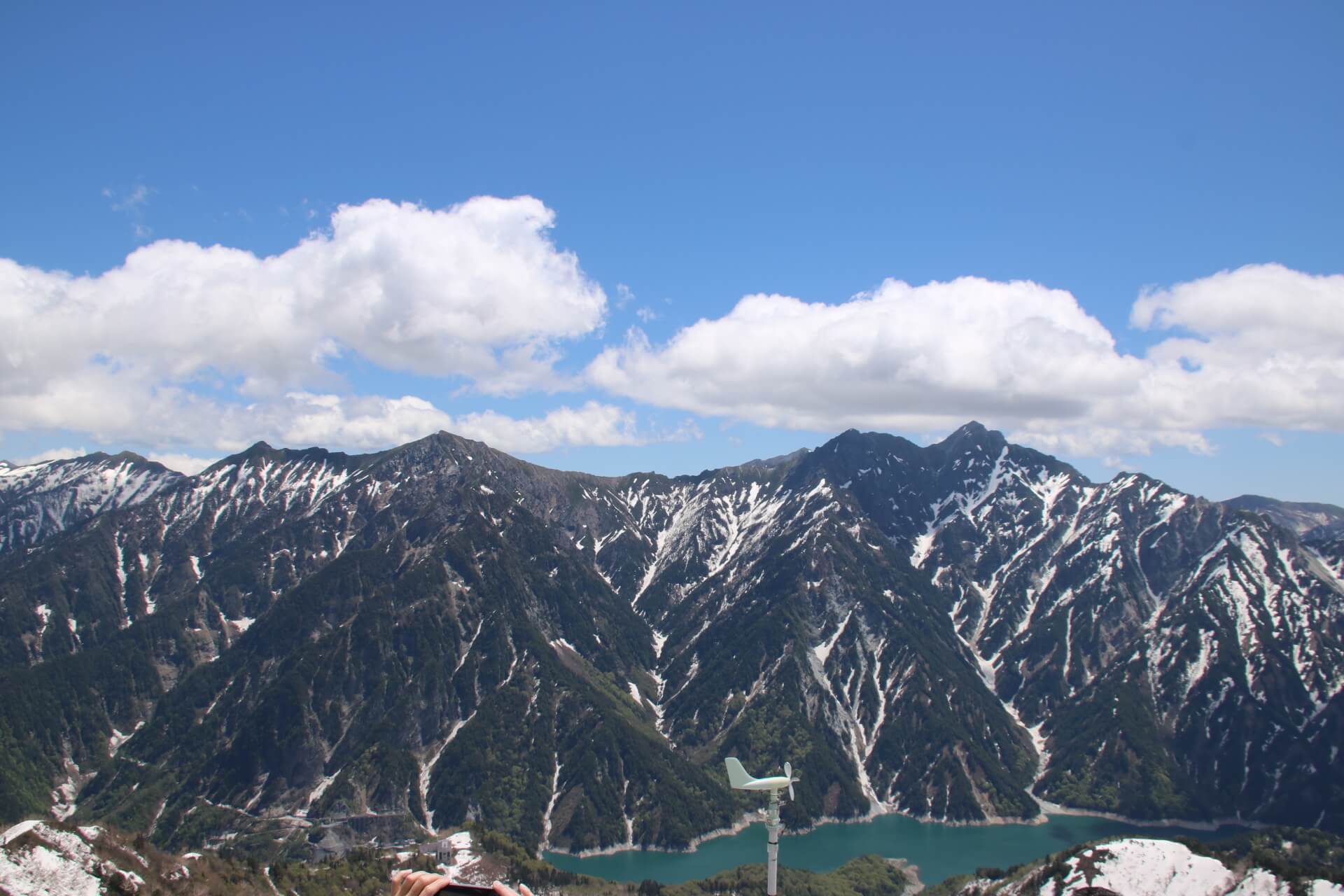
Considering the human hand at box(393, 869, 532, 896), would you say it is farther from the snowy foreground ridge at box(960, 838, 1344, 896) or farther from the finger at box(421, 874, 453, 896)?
the snowy foreground ridge at box(960, 838, 1344, 896)

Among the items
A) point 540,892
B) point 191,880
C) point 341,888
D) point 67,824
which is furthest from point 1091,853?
point 67,824

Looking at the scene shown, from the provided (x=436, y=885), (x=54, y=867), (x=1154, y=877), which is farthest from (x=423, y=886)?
(x=1154, y=877)

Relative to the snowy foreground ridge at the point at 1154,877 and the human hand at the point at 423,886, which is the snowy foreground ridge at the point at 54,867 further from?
the snowy foreground ridge at the point at 1154,877

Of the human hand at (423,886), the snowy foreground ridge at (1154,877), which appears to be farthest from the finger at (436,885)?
the snowy foreground ridge at (1154,877)

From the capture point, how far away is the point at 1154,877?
14338 cm

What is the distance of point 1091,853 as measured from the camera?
152250 mm

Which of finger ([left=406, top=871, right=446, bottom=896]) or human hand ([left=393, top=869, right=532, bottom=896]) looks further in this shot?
finger ([left=406, top=871, right=446, bottom=896])

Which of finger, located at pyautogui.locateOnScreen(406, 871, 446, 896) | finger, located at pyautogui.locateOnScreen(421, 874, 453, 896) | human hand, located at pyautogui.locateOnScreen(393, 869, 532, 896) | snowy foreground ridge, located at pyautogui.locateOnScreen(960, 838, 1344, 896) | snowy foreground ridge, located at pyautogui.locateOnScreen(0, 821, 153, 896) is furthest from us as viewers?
snowy foreground ridge, located at pyautogui.locateOnScreen(960, 838, 1344, 896)

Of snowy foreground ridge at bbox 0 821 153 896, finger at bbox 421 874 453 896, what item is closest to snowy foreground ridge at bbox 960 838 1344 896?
snowy foreground ridge at bbox 0 821 153 896

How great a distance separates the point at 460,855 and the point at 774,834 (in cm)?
15441

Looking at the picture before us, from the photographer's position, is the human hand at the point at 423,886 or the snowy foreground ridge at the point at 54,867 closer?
the human hand at the point at 423,886

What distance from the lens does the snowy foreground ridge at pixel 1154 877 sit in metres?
136

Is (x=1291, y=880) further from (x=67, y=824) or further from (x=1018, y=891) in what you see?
(x=67, y=824)

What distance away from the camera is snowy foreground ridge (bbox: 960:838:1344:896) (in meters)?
136
